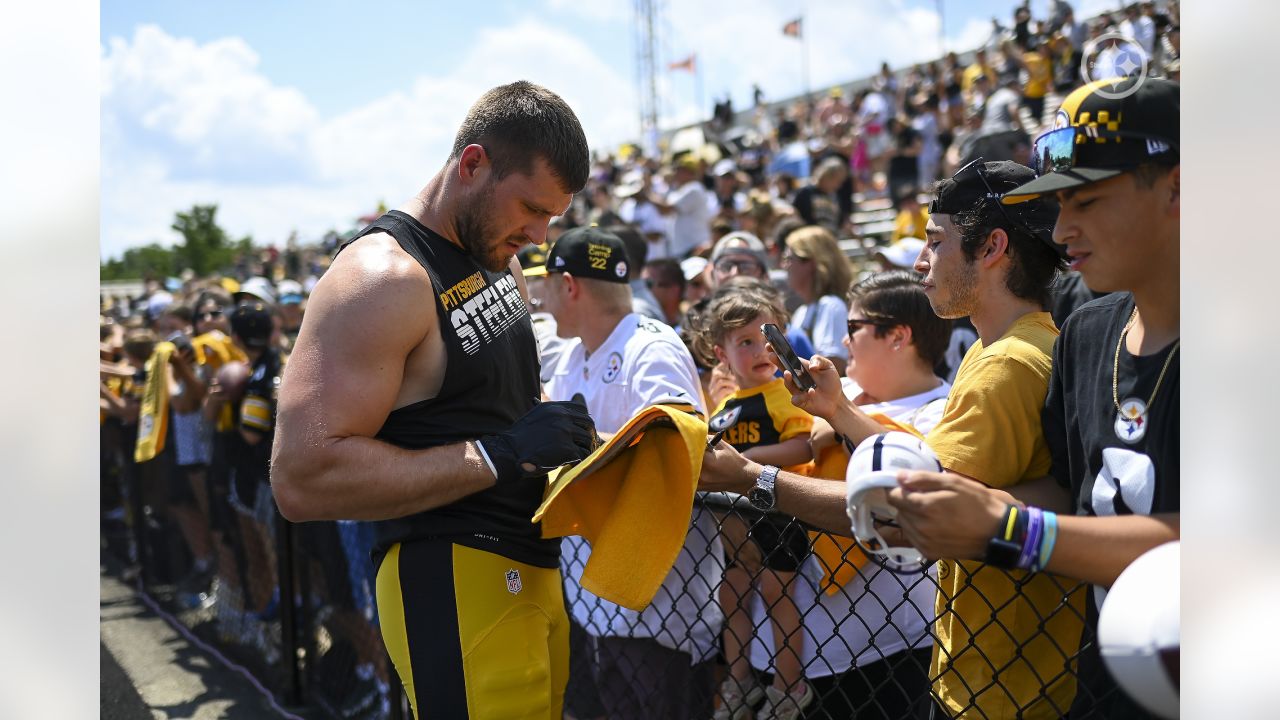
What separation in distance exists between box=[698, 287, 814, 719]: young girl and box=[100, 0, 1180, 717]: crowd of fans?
1cm

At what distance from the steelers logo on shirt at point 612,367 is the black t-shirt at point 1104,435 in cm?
204

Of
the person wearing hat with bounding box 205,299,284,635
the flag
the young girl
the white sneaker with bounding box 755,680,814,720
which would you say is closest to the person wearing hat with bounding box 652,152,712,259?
the person wearing hat with bounding box 205,299,284,635

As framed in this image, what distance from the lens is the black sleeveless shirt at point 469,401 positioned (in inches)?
93.4

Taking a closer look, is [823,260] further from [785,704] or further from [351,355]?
[351,355]

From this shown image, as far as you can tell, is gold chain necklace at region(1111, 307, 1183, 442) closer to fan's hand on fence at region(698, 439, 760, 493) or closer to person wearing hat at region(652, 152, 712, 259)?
fan's hand on fence at region(698, 439, 760, 493)

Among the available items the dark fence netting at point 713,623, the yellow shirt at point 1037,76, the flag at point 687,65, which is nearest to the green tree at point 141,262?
the flag at point 687,65

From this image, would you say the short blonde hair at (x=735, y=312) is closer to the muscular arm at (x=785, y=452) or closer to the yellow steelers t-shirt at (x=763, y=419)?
the yellow steelers t-shirt at (x=763, y=419)

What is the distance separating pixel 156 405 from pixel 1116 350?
22.7ft

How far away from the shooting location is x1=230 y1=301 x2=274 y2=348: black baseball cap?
5.84 m

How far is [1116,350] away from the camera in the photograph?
185 centimetres
